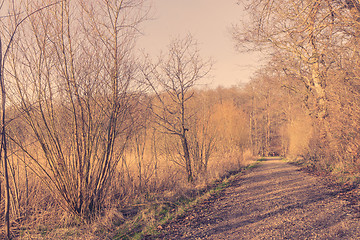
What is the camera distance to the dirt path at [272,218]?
12.4 feet

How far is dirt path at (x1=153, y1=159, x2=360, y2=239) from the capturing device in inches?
149

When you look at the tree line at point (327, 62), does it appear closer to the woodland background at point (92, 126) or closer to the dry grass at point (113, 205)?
the woodland background at point (92, 126)

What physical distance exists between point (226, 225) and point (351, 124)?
5.80 meters

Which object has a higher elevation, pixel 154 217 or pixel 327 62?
pixel 327 62

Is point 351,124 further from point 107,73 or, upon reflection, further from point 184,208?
point 107,73

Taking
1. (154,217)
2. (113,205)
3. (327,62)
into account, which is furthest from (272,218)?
(327,62)

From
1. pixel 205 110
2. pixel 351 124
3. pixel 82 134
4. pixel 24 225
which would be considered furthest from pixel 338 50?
pixel 24 225

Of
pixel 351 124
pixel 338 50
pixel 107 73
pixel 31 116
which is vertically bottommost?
pixel 351 124

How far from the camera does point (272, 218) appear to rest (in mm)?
4559

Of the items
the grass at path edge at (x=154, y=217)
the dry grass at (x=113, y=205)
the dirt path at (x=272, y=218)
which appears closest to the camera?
the dirt path at (x=272, y=218)

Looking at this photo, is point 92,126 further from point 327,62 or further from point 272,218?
point 327,62

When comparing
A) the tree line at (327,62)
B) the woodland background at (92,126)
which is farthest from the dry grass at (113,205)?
the tree line at (327,62)

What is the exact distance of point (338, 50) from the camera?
25.9 feet

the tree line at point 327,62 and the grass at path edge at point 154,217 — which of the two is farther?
the tree line at point 327,62
